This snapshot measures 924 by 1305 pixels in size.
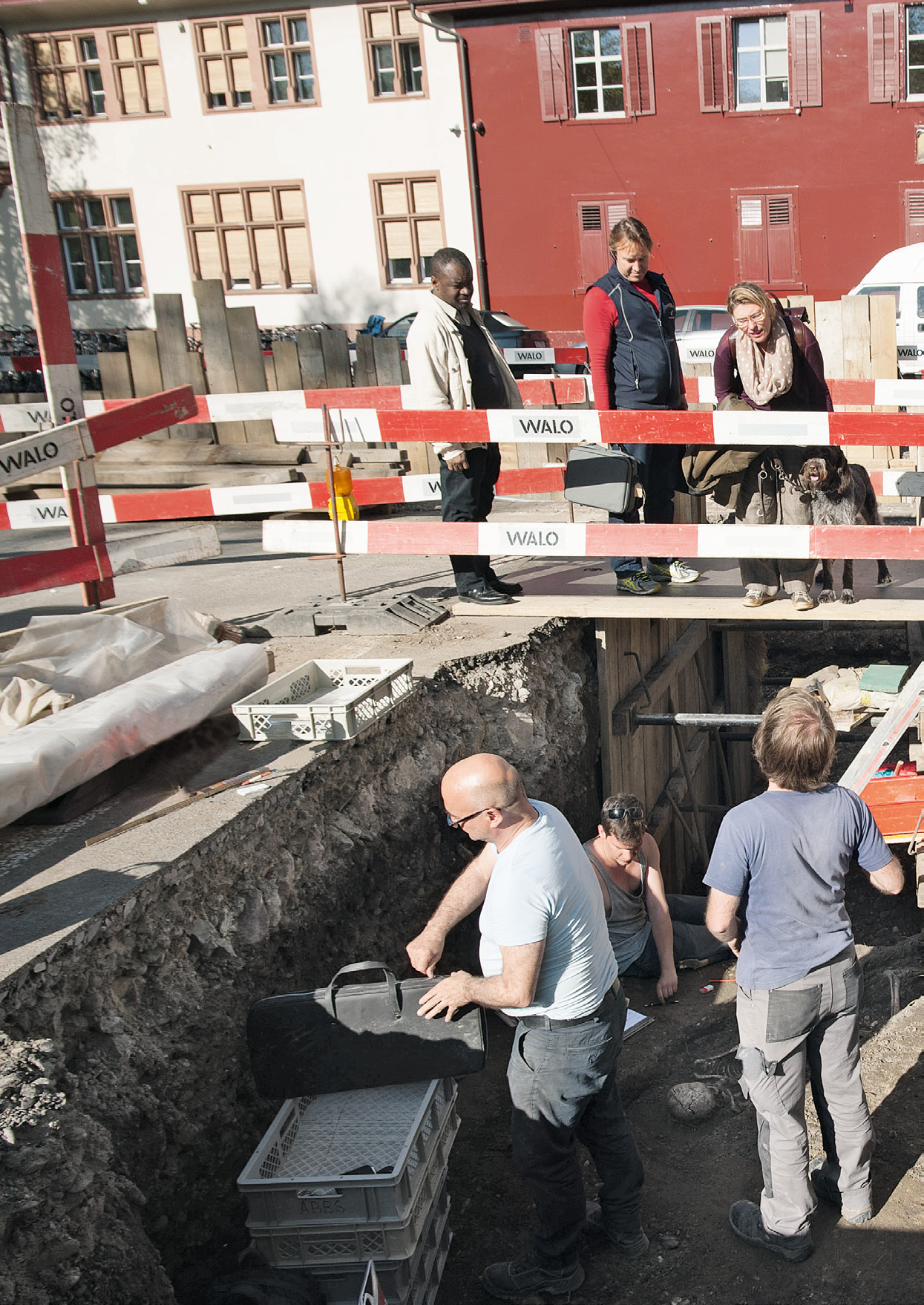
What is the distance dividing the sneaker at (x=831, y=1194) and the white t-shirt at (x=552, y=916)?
114 cm

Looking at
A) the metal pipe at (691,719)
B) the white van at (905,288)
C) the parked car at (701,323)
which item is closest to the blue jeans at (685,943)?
the metal pipe at (691,719)

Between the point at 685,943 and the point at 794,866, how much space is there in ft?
10.2

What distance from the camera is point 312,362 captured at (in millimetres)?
11242

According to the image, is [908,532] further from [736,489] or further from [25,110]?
[25,110]

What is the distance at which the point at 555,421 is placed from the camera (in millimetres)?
5539

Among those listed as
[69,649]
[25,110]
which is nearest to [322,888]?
[69,649]

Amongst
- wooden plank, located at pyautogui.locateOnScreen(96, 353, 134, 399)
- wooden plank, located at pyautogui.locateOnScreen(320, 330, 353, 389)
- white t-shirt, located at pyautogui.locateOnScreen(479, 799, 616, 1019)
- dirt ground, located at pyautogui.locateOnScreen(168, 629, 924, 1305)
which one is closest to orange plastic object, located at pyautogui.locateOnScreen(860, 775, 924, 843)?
dirt ground, located at pyautogui.locateOnScreen(168, 629, 924, 1305)

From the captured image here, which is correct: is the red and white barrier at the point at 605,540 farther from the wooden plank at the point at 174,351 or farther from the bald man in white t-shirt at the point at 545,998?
the wooden plank at the point at 174,351

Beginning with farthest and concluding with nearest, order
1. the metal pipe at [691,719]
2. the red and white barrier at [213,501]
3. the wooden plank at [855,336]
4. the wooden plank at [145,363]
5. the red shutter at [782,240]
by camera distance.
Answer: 1. the red shutter at [782,240]
2. the wooden plank at [145,363]
3. the wooden plank at [855,336]
4. the red and white barrier at [213,501]
5. the metal pipe at [691,719]

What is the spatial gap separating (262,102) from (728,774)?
62.6 ft

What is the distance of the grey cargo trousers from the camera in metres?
3.33

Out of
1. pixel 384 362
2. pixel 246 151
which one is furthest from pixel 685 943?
pixel 246 151

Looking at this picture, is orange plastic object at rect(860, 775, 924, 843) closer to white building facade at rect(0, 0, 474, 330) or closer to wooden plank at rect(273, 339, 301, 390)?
wooden plank at rect(273, 339, 301, 390)

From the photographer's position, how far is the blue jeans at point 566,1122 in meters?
3.29
